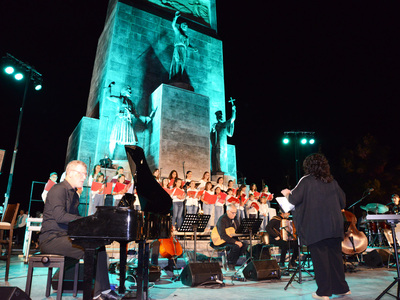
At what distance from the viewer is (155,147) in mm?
13172

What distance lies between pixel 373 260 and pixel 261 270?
4.10 meters

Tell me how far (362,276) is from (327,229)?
137 inches

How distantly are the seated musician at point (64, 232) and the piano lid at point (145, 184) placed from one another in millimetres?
798

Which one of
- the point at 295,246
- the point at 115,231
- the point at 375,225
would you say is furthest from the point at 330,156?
the point at 115,231

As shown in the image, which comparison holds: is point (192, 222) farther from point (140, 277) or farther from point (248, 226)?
point (140, 277)

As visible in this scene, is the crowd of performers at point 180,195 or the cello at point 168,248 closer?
the cello at point 168,248

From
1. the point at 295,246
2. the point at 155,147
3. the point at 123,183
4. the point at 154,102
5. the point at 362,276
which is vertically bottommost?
the point at 362,276

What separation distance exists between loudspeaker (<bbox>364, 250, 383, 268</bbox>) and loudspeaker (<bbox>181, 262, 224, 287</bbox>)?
16.3ft

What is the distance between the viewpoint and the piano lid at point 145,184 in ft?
13.0

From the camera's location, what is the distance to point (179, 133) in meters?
13.3

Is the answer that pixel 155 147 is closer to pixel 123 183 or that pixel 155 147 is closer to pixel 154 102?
pixel 154 102

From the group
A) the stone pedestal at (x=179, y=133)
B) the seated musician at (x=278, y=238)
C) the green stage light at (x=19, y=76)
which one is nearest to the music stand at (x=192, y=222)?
the seated musician at (x=278, y=238)

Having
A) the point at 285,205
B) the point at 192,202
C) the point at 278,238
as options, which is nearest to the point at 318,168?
the point at 285,205

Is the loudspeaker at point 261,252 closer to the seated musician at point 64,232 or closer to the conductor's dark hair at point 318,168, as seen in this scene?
the conductor's dark hair at point 318,168
